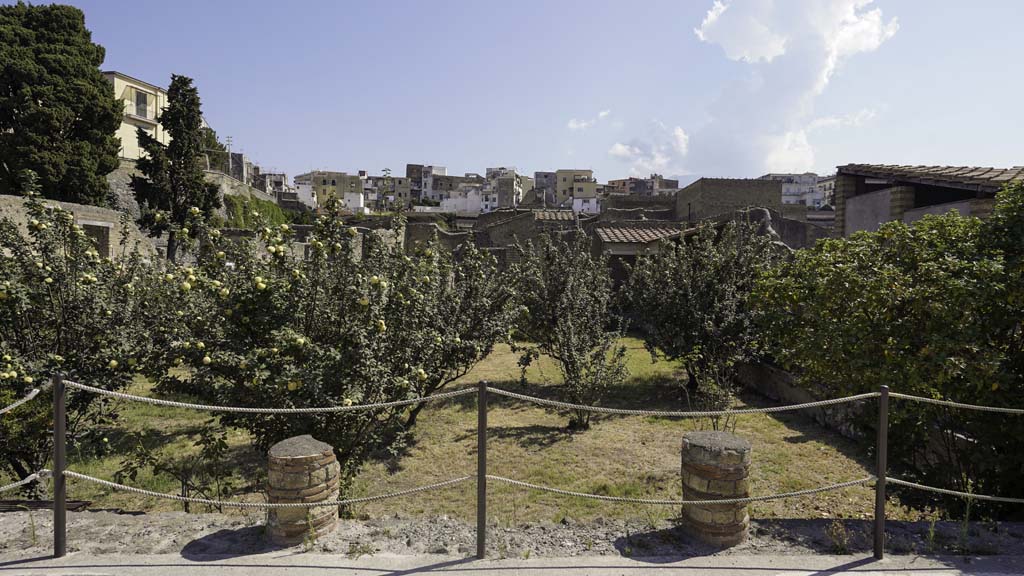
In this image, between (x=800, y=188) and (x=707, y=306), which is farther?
(x=800, y=188)

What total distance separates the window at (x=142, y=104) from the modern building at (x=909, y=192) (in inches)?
2134

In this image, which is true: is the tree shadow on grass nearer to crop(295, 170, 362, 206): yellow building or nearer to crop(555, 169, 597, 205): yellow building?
crop(555, 169, 597, 205): yellow building

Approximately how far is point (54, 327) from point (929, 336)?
25.9 ft

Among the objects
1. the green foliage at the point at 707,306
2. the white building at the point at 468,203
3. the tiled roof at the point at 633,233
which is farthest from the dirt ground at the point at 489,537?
the white building at the point at 468,203

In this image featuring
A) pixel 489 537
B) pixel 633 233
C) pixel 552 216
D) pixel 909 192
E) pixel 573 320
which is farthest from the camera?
pixel 552 216

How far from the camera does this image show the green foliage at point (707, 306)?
1006cm

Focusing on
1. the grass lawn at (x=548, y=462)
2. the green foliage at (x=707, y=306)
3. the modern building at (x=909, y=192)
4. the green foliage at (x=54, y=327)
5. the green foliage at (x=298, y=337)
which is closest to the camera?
the green foliage at (x=298, y=337)

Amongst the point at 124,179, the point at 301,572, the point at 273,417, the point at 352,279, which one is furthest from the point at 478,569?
the point at 124,179

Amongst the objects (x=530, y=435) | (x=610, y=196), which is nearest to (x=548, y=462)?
(x=530, y=435)

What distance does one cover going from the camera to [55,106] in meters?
27.2

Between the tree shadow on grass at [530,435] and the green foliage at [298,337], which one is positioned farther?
the tree shadow on grass at [530,435]

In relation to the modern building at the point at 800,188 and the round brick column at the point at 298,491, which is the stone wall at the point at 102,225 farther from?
the modern building at the point at 800,188

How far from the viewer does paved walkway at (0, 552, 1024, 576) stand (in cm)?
346

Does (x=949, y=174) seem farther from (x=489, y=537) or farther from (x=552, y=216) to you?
(x=552, y=216)
